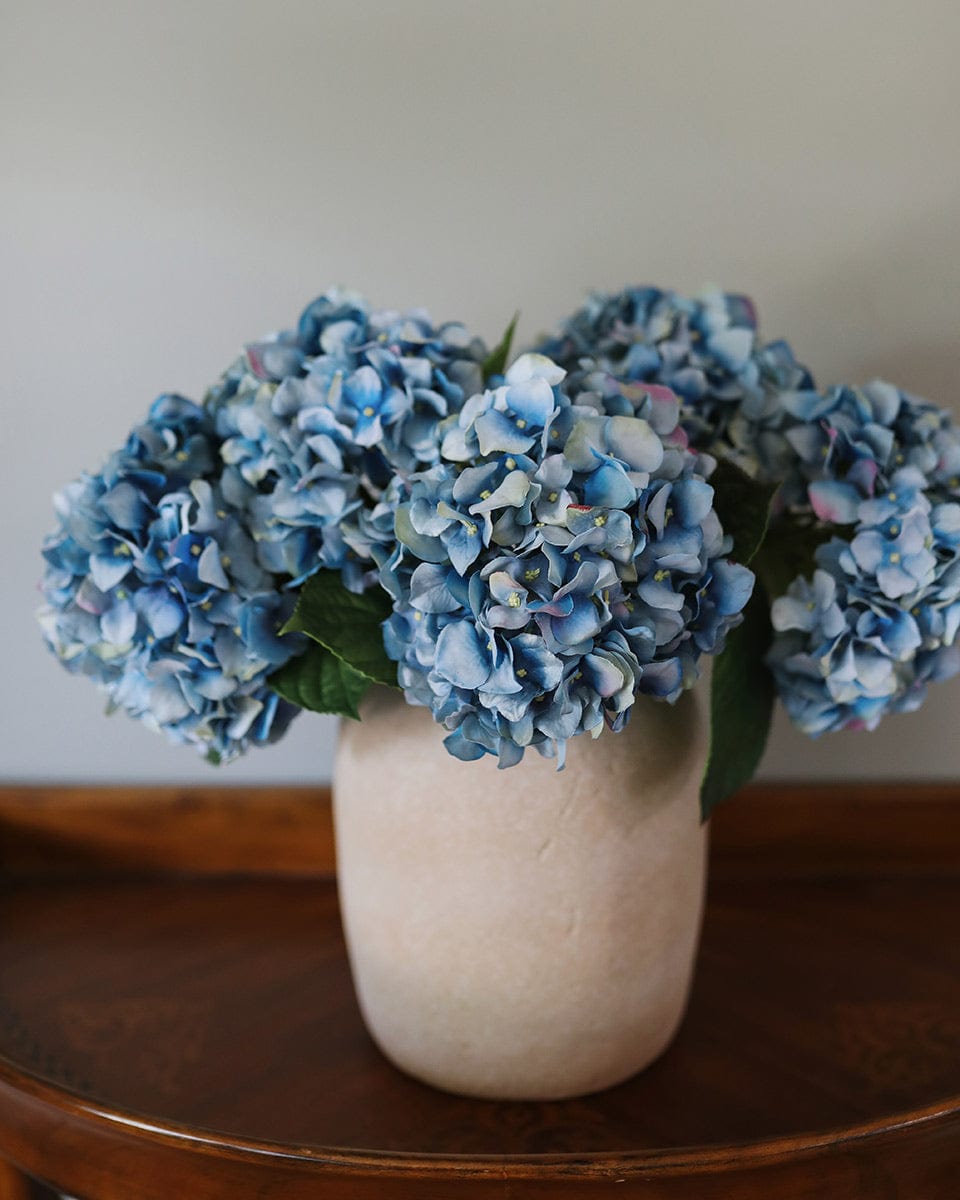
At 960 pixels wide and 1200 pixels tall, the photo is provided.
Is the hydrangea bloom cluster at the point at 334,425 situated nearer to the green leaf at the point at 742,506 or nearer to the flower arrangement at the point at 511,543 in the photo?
the flower arrangement at the point at 511,543

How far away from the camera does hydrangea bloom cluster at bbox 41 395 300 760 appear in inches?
23.9

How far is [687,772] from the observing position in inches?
25.6

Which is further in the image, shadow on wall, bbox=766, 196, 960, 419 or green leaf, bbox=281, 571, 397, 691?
shadow on wall, bbox=766, 196, 960, 419

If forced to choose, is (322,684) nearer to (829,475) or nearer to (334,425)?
(334,425)

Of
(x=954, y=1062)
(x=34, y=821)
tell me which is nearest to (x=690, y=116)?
(x=954, y=1062)

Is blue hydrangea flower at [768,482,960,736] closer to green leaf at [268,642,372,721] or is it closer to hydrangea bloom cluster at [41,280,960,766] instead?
hydrangea bloom cluster at [41,280,960,766]

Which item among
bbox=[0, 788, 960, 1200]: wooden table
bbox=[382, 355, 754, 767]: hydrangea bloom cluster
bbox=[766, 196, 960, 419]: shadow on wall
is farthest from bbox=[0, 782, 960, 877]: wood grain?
bbox=[382, 355, 754, 767]: hydrangea bloom cluster

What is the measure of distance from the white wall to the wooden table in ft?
1.18

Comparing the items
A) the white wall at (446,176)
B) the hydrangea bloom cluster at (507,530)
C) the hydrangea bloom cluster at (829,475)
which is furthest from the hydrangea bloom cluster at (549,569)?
the white wall at (446,176)

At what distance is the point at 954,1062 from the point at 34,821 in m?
0.79

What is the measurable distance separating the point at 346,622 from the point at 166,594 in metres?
0.10

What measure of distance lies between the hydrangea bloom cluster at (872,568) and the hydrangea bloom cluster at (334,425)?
0.23 metres

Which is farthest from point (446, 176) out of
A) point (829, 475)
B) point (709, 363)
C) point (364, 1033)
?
point (364, 1033)

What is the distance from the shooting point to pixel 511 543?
51 centimetres
